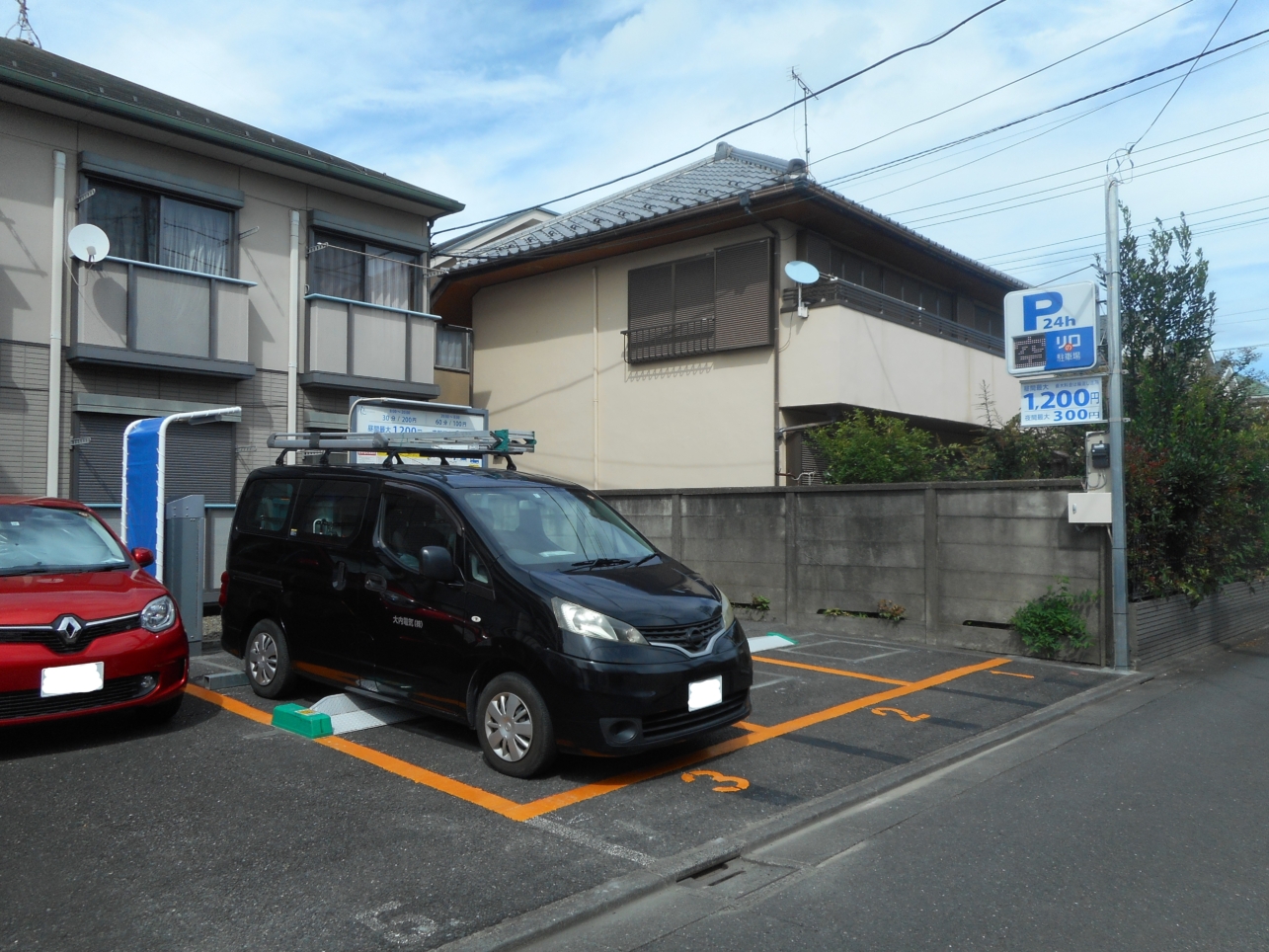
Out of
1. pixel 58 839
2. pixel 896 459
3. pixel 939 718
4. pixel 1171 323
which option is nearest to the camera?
pixel 58 839

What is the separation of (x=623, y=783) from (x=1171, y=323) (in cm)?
883

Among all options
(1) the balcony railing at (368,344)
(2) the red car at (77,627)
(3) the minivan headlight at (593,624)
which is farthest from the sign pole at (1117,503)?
(1) the balcony railing at (368,344)

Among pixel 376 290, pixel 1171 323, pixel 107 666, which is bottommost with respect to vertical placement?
pixel 107 666

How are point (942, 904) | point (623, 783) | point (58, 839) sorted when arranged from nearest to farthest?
point (942, 904) < point (58, 839) < point (623, 783)

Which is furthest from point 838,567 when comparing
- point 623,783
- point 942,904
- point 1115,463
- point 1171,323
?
point 942,904

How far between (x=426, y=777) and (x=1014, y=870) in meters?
3.05

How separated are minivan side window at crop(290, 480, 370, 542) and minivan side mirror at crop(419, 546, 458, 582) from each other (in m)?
1.09

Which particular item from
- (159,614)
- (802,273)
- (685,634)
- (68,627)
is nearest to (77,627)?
(68,627)

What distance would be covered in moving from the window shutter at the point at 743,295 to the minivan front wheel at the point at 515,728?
9281mm

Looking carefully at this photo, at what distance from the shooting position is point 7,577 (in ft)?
19.0

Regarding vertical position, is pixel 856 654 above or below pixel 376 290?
below

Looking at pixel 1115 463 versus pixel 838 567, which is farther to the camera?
pixel 838 567

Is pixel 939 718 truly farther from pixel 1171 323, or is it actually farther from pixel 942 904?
pixel 1171 323

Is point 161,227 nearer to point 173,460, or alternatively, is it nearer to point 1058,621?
point 173,460
